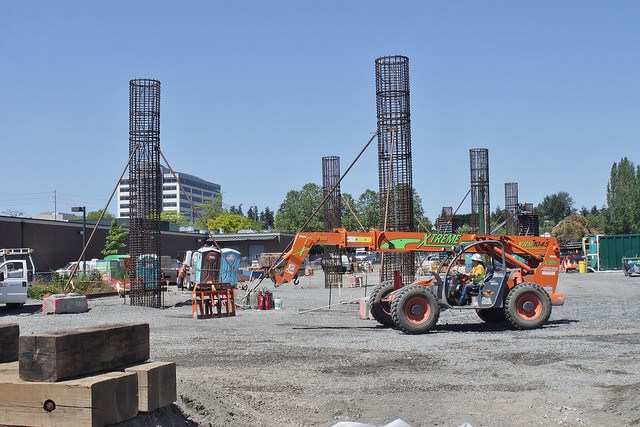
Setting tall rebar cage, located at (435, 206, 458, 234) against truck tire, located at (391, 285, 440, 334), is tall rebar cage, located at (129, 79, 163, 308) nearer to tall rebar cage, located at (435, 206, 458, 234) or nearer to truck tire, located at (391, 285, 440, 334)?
truck tire, located at (391, 285, 440, 334)

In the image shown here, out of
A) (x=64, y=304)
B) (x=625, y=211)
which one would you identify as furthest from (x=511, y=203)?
(x=625, y=211)

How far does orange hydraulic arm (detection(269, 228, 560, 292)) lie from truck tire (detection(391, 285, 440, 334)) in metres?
1.75

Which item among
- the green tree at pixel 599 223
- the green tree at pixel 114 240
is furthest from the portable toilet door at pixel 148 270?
the green tree at pixel 599 223

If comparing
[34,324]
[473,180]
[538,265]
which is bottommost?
[34,324]

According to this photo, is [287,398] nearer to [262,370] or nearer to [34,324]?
[262,370]

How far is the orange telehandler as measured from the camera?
17.7m

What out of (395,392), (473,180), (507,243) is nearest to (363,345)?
(395,392)

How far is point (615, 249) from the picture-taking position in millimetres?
57594

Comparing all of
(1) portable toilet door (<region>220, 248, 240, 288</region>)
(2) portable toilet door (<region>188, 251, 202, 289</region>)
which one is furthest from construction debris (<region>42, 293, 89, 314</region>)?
(1) portable toilet door (<region>220, 248, 240, 288</region>)

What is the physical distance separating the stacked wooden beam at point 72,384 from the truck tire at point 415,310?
12.2m

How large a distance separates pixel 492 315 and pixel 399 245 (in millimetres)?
3094

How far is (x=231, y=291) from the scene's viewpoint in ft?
76.6

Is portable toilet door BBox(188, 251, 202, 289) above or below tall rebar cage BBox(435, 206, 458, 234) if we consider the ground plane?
below

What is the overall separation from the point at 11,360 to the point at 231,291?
17.1 metres
